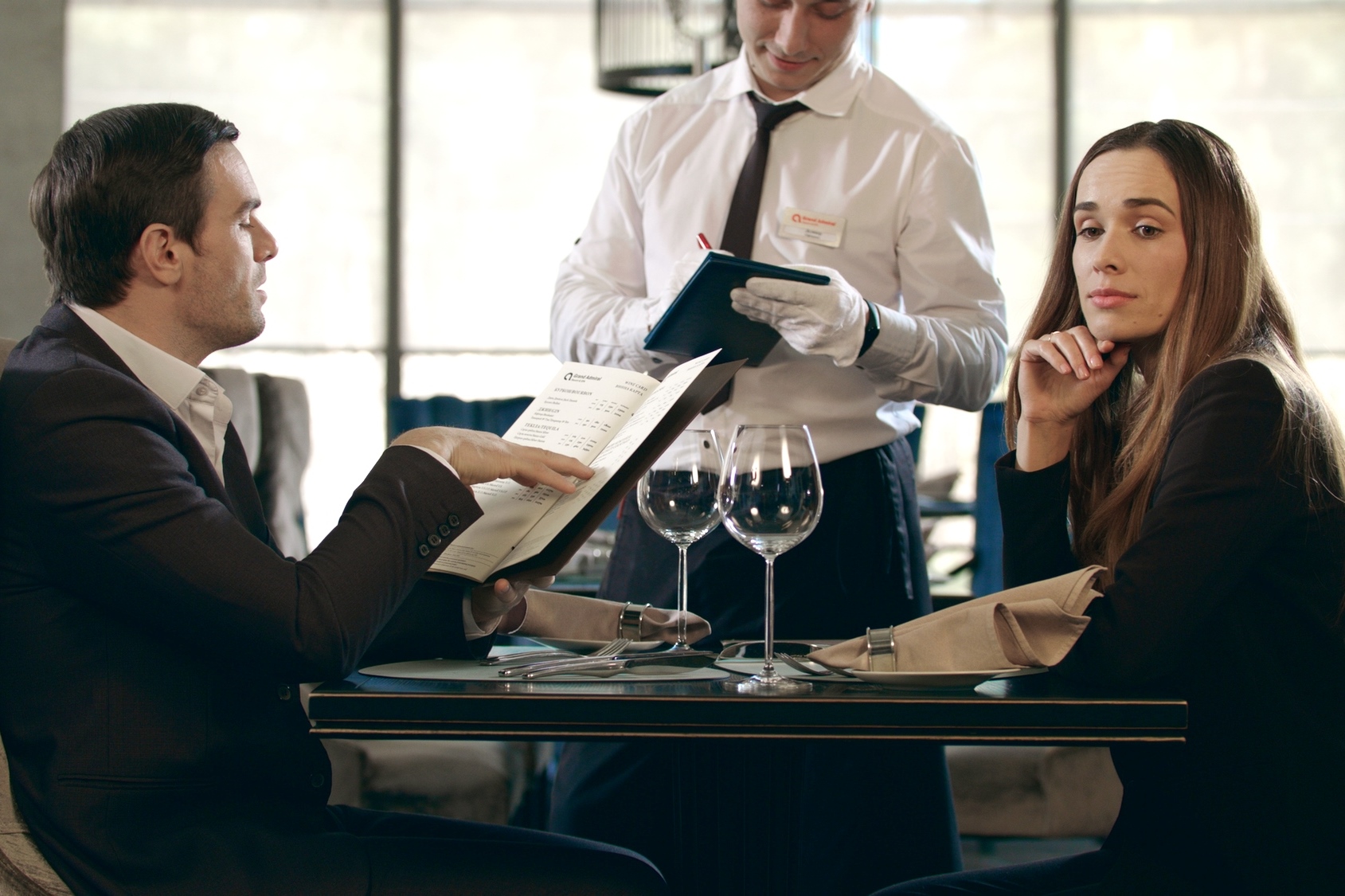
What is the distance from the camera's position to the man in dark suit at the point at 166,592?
1.07m

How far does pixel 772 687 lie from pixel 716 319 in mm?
608

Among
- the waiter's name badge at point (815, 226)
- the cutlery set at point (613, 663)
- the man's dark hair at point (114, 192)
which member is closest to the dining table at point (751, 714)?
the cutlery set at point (613, 663)

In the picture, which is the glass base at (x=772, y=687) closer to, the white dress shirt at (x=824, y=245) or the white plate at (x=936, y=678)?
the white plate at (x=936, y=678)

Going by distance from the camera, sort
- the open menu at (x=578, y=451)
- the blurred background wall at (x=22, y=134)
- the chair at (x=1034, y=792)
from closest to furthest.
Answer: the open menu at (x=578, y=451) < the chair at (x=1034, y=792) < the blurred background wall at (x=22, y=134)

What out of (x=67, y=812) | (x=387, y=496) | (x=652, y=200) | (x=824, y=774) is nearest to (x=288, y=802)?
(x=67, y=812)

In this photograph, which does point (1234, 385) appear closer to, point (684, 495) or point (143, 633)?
point (684, 495)

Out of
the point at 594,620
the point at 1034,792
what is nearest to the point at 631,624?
the point at 594,620

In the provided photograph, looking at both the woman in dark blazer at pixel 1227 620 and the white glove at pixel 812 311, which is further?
the white glove at pixel 812 311

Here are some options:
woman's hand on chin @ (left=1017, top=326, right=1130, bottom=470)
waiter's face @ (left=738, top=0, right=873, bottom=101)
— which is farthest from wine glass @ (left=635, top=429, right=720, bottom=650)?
waiter's face @ (left=738, top=0, right=873, bottom=101)

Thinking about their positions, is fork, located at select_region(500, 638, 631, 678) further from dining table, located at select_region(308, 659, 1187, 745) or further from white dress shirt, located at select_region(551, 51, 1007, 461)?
white dress shirt, located at select_region(551, 51, 1007, 461)

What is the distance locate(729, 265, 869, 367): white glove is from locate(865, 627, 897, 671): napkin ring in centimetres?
54

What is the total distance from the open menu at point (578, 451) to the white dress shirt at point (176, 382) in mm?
276

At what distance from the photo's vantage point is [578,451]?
1360 millimetres

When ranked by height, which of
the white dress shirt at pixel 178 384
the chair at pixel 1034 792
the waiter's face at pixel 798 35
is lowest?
the chair at pixel 1034 792
